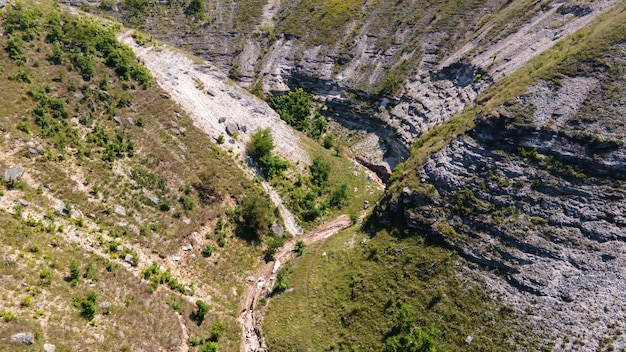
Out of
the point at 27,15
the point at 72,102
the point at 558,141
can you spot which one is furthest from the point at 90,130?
the point at 558,141

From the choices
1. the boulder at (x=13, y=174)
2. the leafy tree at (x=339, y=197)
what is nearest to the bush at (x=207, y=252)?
the boulder at (x=13, y=174)

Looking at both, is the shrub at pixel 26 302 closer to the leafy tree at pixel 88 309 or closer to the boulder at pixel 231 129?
the leafy tree at pixel 88 309

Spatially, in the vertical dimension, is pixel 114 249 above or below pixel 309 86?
below

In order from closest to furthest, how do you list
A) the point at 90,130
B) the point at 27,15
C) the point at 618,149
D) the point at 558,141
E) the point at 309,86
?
the point at 618,149 → the point at 558,141 → the point at 90,130 → the point at 27,15 → the point at 309,86

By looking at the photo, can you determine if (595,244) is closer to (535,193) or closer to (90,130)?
(535,193)

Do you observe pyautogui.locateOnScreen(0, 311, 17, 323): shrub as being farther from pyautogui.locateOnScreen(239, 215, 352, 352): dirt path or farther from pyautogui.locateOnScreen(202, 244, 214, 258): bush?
pyautogui.locateOnScreen(239, 215, 352, 352): dirt path

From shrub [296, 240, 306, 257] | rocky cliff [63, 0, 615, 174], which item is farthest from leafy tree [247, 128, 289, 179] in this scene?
rocky cliff [63, 0, 615, 174]
